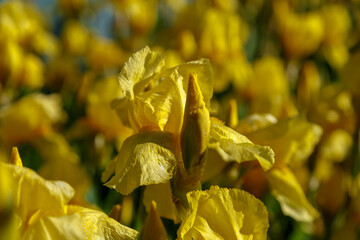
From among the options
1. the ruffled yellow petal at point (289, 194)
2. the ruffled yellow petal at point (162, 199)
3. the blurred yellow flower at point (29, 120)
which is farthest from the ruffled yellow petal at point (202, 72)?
the blurred yellow flower at point (29, 120)

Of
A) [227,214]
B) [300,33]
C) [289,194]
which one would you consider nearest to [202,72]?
[227,214]

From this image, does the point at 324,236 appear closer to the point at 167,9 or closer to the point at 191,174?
the point at 191,174

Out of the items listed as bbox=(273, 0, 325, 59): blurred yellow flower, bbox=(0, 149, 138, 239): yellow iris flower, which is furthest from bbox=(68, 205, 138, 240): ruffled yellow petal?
Answer: bbox=(273, 0, 325, 59): blurred yellow flower

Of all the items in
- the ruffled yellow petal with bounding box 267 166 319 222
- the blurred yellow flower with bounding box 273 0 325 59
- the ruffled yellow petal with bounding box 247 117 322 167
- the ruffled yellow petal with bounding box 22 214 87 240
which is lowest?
the blurred yellow flower with bounding box 273 0 325 59

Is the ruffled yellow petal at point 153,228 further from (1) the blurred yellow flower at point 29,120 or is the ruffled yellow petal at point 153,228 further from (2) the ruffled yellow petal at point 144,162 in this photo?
(1) the blurred yellow flower at point 29,120

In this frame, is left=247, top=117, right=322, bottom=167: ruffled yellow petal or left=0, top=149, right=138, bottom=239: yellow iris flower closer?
left=0, top=149, right=138, bottom=239: yellow iris flower

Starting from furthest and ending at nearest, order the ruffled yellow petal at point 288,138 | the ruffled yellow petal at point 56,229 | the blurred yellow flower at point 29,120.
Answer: the blurred yellow flower at point 29,120, the ruffled yellow petal at point 288,138, the ruffled yellow petal at point 56,229

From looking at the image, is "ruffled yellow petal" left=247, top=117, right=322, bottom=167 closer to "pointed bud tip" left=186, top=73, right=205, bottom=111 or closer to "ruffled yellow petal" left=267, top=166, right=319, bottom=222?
"ruffled yellow petal" left=267, top=166, right=319, bottom=222
